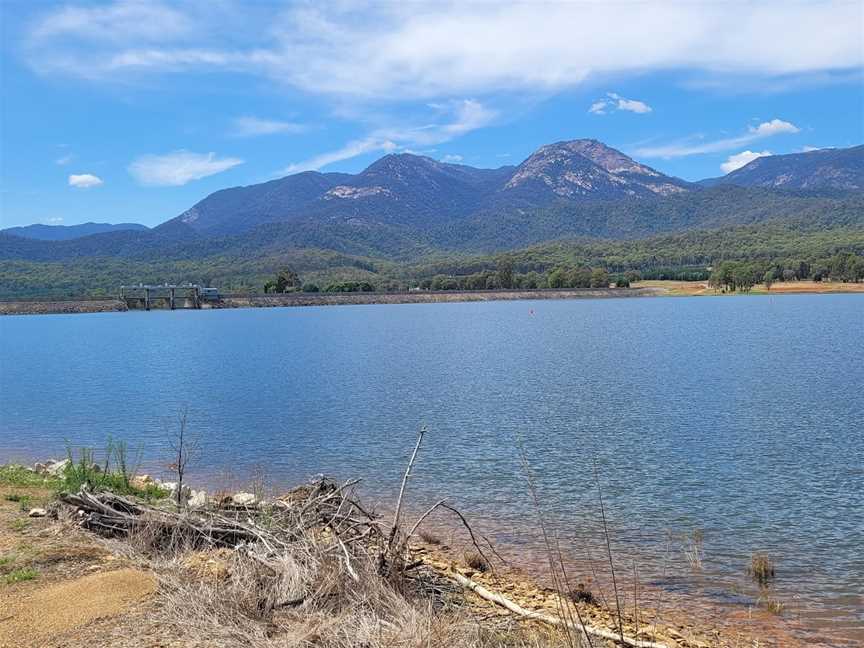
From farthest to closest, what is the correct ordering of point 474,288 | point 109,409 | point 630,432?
point 474,288 < point 109,409 < point 630,432

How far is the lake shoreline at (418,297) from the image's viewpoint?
157125 mm

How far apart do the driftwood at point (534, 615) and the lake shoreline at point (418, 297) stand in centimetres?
15792

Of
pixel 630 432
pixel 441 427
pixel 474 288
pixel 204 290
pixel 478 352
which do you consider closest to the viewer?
pixel 630 432

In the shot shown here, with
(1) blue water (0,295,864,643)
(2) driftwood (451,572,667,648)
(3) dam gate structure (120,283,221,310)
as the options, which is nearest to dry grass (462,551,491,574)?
(2) driftwood (451,572,667,648)

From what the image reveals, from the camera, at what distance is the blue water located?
12641mm

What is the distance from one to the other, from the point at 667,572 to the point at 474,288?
572 ft

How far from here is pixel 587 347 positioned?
168 feet

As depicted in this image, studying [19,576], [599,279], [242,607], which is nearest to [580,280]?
[599,279]

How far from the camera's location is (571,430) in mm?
22375

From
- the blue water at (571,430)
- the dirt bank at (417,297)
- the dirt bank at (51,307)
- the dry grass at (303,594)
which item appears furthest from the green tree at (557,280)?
the dry grass at (303,594)

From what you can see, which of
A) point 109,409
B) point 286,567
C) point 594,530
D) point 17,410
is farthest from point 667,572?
point 17,410

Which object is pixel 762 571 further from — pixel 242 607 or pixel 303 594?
pixel 242 607

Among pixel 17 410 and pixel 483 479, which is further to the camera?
pixel 17 410

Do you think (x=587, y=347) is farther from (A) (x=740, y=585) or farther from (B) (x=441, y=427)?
(A) (x=740, y=585)
